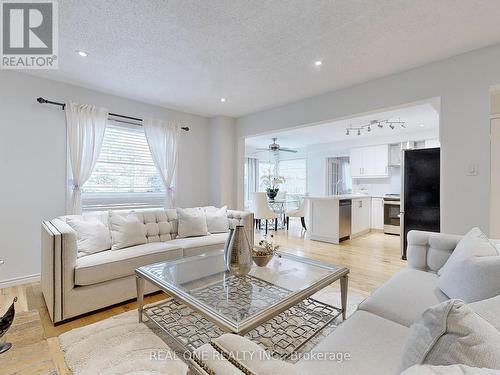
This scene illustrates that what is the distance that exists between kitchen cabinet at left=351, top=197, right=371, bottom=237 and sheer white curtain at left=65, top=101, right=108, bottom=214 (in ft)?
15.8

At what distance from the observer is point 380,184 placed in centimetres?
669

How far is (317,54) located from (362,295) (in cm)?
249

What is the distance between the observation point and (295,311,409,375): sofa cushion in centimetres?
95

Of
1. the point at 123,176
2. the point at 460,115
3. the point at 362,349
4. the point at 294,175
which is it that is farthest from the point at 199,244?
the point at 294,175

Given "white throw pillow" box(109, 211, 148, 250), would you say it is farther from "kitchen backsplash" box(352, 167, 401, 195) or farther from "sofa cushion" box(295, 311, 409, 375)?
"kitchen backsplash" box(352, 167, 401, 195)

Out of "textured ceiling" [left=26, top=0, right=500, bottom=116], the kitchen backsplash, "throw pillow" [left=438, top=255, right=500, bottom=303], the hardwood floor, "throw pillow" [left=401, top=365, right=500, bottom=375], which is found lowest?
the hardwood floor

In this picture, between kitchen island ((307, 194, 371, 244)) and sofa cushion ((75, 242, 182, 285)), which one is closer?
sofa cushion ((75, 242, 182, 285))

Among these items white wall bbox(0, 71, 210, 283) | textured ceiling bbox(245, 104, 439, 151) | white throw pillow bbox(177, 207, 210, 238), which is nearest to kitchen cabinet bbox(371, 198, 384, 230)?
textured ceiling bbox(245, 104, 439, 151)

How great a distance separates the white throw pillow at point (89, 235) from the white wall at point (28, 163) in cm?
86

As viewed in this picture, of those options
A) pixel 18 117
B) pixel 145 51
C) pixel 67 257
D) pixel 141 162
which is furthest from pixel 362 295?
pixel 18 117

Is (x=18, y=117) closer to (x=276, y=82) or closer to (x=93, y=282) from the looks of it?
(x=93, y=282)

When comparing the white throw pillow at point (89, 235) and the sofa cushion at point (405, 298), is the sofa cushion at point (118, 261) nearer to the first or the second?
the white throw pillow at point (89, 235)

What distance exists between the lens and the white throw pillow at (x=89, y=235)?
2473 millimetres

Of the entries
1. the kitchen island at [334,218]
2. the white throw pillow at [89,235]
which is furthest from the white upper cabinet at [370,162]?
the white throw pillow at [89,235]
